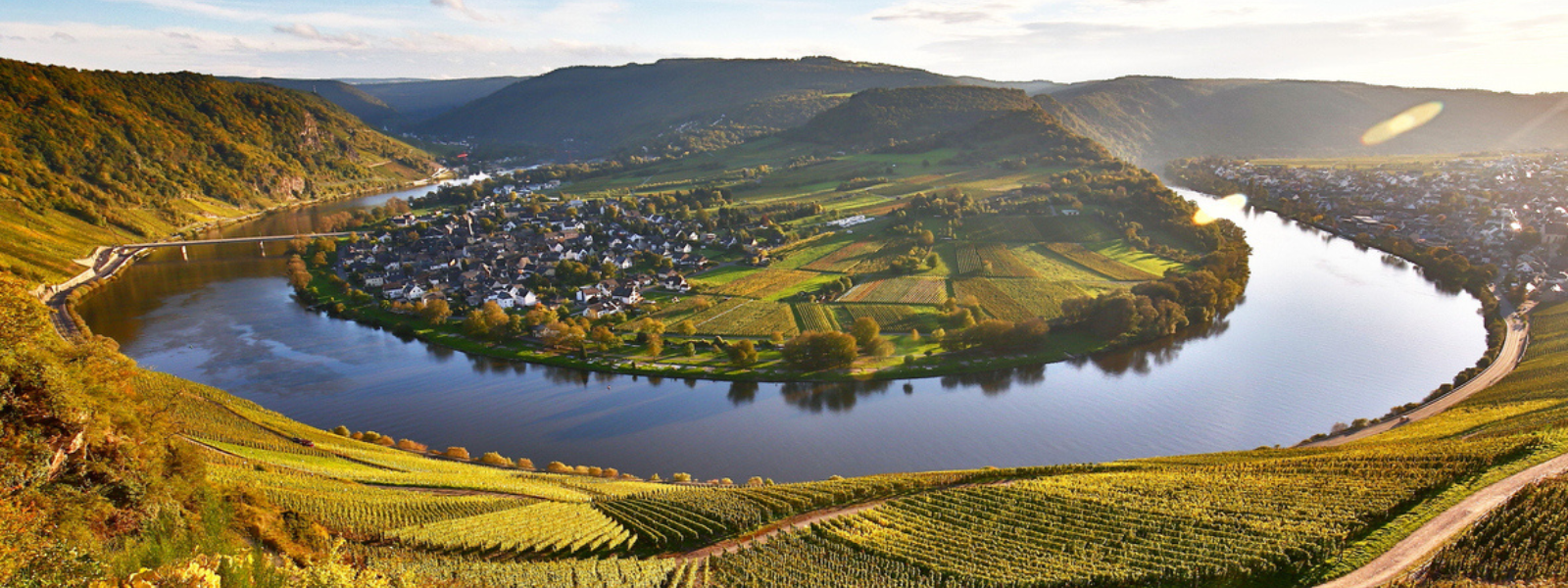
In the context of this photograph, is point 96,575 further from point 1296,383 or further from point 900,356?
point 1296,383

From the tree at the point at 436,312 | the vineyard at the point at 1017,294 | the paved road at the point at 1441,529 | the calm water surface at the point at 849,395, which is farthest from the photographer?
the tree at the point at 436,312

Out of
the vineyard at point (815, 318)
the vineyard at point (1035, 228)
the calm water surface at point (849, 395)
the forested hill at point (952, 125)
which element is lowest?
the calm water surface at point (849, 395)

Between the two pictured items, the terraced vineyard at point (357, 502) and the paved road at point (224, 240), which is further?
the paved road at point (224, 240)

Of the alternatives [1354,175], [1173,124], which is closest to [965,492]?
[1354,175]

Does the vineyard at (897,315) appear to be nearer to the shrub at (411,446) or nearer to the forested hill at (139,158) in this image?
the shrub at (411,446)

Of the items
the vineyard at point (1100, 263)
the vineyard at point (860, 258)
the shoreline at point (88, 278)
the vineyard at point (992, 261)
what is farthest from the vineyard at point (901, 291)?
the shoreline at point (88, 278)

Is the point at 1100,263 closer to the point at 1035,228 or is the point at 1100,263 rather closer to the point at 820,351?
the point at 1035,228

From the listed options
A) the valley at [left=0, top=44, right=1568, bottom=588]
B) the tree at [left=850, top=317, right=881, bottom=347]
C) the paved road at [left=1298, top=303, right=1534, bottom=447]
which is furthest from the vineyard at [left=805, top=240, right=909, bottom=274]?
the paved road at [left=1298, top=303, right=1534, bottom=447]
